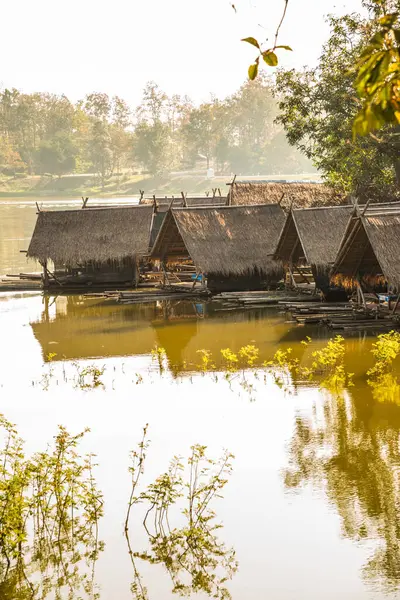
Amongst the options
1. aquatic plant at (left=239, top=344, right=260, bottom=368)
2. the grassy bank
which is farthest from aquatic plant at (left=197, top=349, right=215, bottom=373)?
the grassy bank

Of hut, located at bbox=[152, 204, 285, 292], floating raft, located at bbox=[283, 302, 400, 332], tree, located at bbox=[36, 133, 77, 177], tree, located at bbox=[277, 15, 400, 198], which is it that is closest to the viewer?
floating raft, located at bbox=[283, 302, 400, 332]

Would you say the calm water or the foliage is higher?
the foliage

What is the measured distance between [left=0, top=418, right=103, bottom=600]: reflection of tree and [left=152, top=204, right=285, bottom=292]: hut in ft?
44.8

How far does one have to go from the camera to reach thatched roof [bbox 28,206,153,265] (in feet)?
77.7

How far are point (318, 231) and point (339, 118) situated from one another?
19.7 feet

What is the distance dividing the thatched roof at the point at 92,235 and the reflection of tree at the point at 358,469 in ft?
44.1

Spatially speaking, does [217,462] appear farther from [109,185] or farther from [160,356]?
[109,185]

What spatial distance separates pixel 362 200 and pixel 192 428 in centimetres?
1702

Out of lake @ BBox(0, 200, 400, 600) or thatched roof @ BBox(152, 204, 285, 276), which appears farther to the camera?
thatched roof @ BBox(152, 204, 285, 276)

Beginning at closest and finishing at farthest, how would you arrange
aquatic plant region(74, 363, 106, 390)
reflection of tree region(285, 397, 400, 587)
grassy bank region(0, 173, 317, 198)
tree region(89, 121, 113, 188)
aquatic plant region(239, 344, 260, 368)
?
1. reflection of tree region(285, 397, 400, 587)
2. aquatic plant region(74, 363, 106, 390)
3. aquatic plant region(239, 344, 260, 368)
4. grassy bank region(0, 173, 317, 198)
5. tree region(89, 121, 113, 188)

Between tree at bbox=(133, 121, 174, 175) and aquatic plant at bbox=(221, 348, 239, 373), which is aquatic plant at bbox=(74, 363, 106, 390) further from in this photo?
tree at bbox=(133, 121, 174, 175)

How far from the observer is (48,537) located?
23.8 ft

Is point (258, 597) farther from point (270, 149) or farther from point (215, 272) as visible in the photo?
point (270, 149)

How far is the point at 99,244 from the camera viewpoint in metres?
23.9
